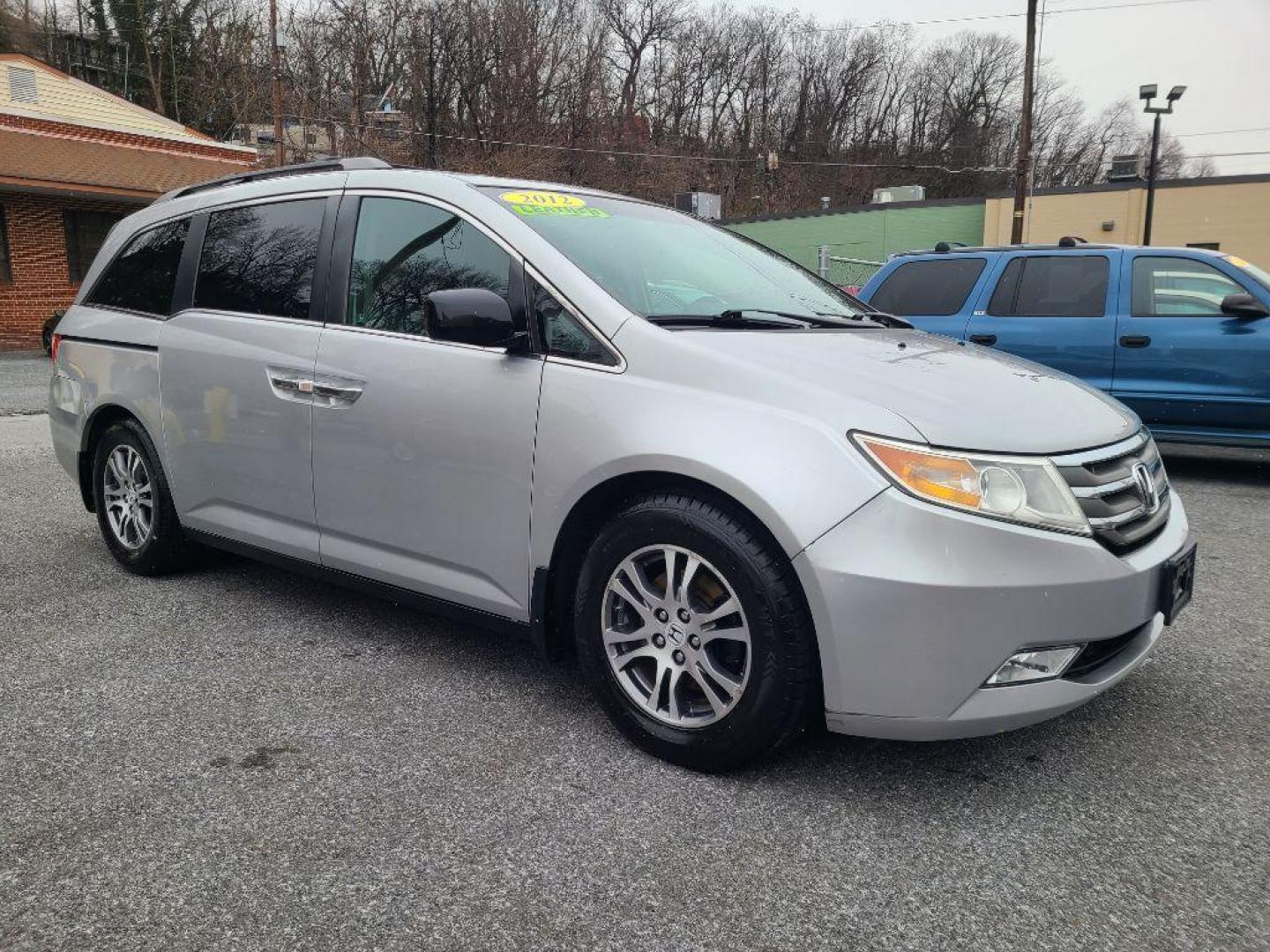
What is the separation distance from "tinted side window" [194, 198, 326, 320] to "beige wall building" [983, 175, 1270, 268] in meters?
28.1

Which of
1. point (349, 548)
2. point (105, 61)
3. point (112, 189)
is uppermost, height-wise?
point (105, 61)

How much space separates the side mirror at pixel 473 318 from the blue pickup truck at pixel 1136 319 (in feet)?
18.7

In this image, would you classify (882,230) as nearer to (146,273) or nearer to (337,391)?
(146,273)

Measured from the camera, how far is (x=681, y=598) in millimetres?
2576

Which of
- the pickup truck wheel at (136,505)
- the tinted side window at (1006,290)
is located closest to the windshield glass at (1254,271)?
the tinted side window at (1006,290)

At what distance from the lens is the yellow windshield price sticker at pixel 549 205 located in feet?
10.5

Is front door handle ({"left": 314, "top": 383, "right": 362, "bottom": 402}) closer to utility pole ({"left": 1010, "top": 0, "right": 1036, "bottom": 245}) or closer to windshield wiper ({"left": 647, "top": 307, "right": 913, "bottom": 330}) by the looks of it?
windshield wiper ({"left": 647, "top": 307, "right": 913, "bottom": 330})

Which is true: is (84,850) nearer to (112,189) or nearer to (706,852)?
(706,852)

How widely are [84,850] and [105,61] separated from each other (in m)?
48.7

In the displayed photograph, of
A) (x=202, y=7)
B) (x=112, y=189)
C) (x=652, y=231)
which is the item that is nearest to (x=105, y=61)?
(x=202, y=7)

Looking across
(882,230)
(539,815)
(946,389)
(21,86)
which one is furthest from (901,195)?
(539,815)

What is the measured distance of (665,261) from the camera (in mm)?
3316

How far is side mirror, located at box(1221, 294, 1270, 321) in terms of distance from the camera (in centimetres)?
680

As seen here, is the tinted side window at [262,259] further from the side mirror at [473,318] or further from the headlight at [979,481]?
the headlight at [979,481]
